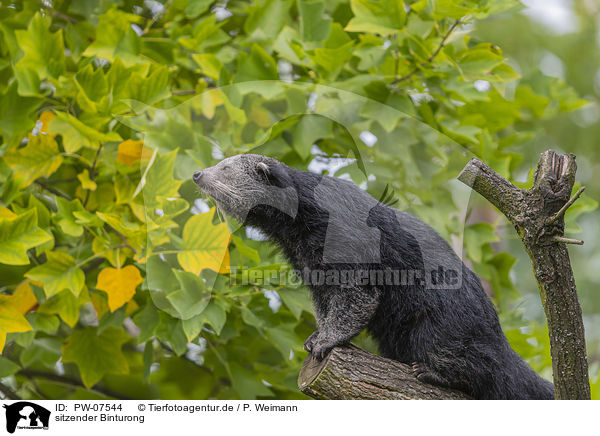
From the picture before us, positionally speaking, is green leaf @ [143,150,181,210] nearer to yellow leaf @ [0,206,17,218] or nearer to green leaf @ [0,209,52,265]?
green leaf @ [0,209,52,265]

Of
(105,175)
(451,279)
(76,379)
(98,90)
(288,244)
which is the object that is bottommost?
(76,379)

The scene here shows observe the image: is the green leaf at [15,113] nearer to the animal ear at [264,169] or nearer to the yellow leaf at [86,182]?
the yellow leaf at [86,182]

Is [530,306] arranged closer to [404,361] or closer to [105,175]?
[404,361]

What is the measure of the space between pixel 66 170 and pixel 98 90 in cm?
61

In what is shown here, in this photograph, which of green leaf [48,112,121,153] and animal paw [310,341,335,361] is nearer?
animal paw [310,341,335,361]

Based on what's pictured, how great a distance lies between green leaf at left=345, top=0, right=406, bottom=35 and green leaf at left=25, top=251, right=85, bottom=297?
134 centimetres

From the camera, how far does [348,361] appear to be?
1528 millimetres

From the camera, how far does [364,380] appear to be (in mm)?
1530

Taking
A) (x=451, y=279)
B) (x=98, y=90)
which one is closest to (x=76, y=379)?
(x=98, y=90)

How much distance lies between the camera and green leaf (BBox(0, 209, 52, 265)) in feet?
5.98

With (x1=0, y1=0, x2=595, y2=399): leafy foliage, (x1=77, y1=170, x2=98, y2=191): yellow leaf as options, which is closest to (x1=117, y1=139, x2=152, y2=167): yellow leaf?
(x1=0, y1=0, x2=595, y2=399): leafy foliage
